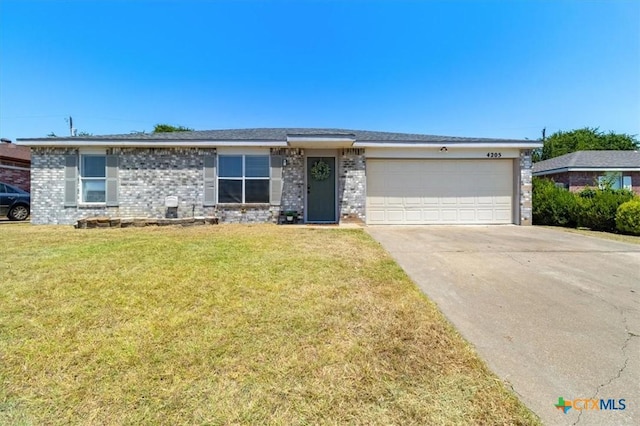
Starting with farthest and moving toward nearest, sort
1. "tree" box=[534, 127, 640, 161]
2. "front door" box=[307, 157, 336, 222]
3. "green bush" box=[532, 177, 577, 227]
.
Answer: "tree" box=[534, 127, 640, 161] < "green bush" box=[532, 177, 577, 227] < "front door" box=[307, 157, 336, 222]

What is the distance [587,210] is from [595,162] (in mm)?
12099

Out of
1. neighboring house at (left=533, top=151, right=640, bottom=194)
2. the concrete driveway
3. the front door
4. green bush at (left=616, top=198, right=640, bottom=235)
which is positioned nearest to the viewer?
the concrete driveway

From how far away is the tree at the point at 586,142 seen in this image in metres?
34.4

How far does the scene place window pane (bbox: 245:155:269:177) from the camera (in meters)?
10.2

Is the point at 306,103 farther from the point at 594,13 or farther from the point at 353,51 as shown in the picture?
the point at 594,13

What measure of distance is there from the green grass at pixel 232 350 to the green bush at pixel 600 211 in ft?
32.0

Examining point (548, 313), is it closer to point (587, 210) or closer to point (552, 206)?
point (587, 210)

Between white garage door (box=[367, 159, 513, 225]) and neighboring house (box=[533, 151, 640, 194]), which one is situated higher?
neighboring house (box=[533, 151, 640, 194])

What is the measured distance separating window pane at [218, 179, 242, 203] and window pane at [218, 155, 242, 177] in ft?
0.84

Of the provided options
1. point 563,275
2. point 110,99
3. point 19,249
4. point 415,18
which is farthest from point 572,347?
point 110,99

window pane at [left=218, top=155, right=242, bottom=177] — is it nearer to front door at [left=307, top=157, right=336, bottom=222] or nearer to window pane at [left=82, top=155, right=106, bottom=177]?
front door at [left=307, top=157, right=336, bottom=222]

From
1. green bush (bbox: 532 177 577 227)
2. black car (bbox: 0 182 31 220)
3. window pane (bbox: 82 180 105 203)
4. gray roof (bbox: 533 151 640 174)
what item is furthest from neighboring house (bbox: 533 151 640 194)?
black car (bbox: 0 182 31 220)

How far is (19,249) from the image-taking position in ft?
18.4

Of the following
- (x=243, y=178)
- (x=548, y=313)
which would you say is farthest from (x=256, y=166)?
(x=548, y=313)
